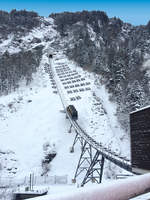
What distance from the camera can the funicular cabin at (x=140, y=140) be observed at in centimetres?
1447

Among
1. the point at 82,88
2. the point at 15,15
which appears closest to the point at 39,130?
the point at 82,88

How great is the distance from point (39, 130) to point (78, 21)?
104092 millimetres

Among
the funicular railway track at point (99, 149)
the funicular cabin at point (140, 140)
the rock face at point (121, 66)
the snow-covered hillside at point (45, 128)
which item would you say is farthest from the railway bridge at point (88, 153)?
the rock face at point (121, 66)

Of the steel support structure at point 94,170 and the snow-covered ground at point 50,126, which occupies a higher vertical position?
the snow-covered ground at point 50,126

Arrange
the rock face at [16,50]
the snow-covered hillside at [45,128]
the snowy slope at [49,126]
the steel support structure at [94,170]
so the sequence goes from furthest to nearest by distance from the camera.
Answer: the rock face at [16,50] < the snowy slope at [49,126] < the snow-covered hillside at [45,128] < the steel support structure at [94,170]

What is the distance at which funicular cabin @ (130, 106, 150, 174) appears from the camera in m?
14.5

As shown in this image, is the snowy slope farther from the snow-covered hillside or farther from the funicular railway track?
the funicular railway track

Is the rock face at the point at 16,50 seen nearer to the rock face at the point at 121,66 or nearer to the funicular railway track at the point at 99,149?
the funicular railway track at the point at 99,149

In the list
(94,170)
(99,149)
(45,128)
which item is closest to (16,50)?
(45,128)

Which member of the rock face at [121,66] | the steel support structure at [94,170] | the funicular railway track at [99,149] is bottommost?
the steel support structure at [94,170]

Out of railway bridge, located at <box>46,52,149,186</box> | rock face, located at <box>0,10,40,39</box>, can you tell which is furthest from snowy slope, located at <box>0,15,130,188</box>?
rock face, located at <box>0,10,40,39</box>

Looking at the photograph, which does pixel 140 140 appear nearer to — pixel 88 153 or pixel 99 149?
pixel 99 149

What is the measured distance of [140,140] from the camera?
50.6 ft

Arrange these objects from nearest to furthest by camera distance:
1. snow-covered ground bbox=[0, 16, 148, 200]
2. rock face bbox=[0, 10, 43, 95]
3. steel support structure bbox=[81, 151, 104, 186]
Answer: steel support structure bbox=[81, 151, 104, 186] → snow-covered ground bbox=[0, 16, 148, 200] → rock face bbox=[0, 10, 43, 95]
